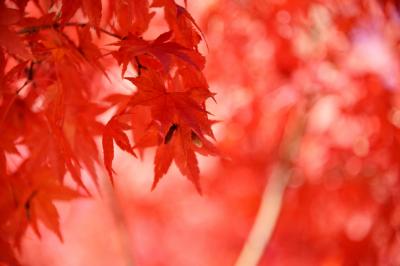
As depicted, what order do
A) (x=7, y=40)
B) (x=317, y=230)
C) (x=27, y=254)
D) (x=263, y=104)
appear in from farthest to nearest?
(x=27, y=254), (x=317, y=230), (x=263, y=104), (x=7, y=40)

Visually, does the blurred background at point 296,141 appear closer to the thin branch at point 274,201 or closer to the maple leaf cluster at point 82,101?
the thin branch at point 274,201

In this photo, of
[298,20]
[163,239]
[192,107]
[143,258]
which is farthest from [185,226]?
[192,107]

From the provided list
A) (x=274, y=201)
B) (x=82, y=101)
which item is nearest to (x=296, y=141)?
(x=274, y=201)

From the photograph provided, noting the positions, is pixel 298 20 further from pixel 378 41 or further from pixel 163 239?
pixel 163 239

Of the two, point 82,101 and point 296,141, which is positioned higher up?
point 296,141

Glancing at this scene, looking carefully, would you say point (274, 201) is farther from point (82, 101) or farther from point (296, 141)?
point (82, 101)

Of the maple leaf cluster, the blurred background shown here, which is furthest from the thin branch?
the maple leaf cluster

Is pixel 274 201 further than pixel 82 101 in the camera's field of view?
Yes
